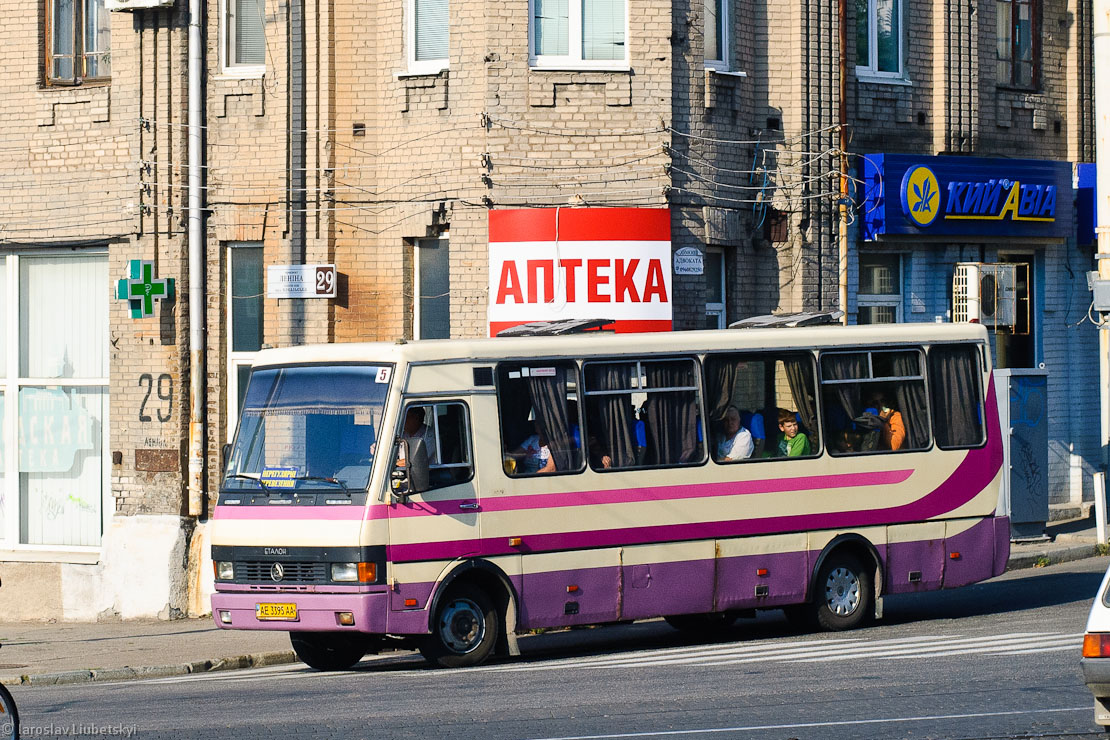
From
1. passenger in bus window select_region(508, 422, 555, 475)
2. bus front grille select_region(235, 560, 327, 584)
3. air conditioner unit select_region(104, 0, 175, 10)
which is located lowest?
bus front grille select_region(235, 560, 327, 584)

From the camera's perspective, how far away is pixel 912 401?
16.5 metres

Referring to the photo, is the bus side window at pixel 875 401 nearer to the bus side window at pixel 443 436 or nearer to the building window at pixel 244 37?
the bus side window at pixel 443 436

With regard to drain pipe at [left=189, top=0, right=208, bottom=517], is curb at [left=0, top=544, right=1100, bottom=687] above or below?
below

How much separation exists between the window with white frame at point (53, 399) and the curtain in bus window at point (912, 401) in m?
10.2

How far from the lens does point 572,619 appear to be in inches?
567

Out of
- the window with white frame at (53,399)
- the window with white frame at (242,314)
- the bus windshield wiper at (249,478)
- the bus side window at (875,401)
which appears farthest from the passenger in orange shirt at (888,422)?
the window with white frame at (53,399)

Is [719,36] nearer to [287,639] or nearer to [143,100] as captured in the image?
[143,100]

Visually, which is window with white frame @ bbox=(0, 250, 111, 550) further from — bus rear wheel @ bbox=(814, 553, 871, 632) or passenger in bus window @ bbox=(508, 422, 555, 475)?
bus rear wheel @ bbox=(814, 553, 871, 632)

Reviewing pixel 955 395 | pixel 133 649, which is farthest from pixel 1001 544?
pixel 133 649

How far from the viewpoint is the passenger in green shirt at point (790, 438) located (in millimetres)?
15664

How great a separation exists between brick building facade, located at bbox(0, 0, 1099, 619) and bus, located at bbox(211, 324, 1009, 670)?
435 centimetres

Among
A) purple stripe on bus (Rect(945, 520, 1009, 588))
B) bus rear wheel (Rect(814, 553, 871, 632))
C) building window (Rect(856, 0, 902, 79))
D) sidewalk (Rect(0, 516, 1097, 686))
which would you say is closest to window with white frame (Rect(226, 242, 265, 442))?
sidewalk (Rect(0, 516, 1097, 686))

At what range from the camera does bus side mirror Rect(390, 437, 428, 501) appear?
44.2ft

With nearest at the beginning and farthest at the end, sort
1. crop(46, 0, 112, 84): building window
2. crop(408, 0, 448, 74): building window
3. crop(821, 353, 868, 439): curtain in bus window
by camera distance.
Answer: crop(821, 353, 868, 439): curtain in bus window → crop(408, 0, 448, 74): building window → crop(46, 0, 112, 84): building window
